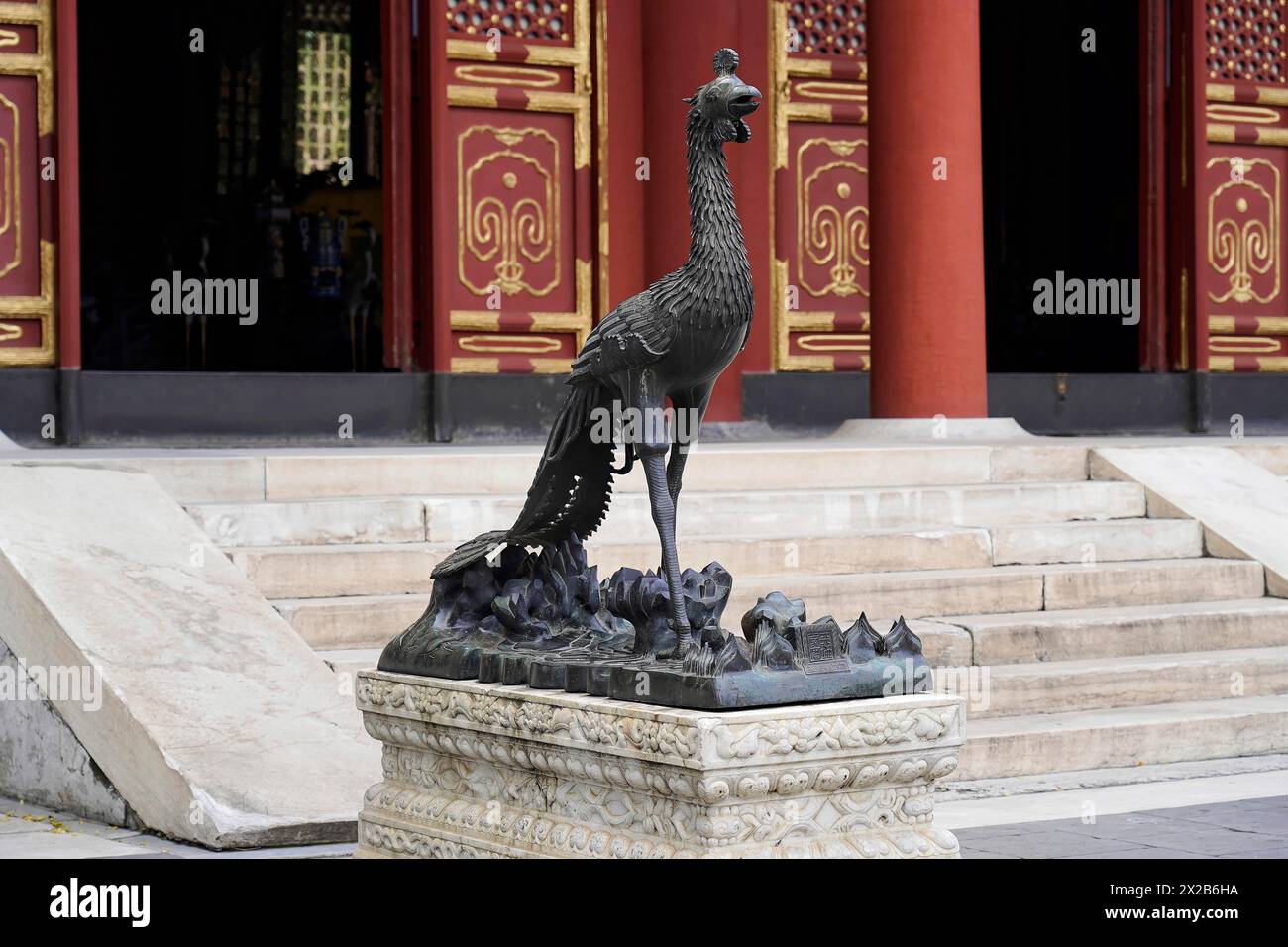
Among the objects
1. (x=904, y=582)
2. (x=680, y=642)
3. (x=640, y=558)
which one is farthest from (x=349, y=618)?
(x=680, y=642)

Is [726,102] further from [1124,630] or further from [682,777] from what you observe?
[1124,630]

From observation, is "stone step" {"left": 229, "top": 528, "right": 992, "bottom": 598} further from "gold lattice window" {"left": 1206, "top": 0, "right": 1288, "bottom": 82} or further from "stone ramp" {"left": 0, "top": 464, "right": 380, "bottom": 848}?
"gold lattice window" {"left": 1206, "top": 0, "right": 1288, "bottom": 82}

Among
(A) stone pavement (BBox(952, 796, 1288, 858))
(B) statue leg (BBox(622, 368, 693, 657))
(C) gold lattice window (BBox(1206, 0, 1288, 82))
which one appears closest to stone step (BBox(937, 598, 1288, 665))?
(A) stone pavement (BBox(952, 796, 1288, 858))

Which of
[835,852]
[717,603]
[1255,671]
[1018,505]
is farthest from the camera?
[1018,505]

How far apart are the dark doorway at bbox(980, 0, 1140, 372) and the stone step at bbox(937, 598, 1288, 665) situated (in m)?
7.20

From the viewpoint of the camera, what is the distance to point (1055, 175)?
17.4 meters

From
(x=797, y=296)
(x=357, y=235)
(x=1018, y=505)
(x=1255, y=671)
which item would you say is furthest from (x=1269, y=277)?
(x=357, y=235)

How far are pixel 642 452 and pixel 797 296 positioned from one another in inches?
322

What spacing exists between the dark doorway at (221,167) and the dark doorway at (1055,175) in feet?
18.9

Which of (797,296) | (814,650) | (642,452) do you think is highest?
(797,296)

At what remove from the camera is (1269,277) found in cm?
1375

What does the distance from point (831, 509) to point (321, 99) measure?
990 centimetres

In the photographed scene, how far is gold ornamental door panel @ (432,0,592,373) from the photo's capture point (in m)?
11.4

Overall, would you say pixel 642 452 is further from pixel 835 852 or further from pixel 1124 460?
pixel 1124 460
